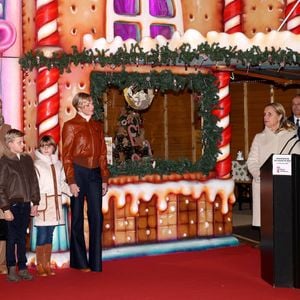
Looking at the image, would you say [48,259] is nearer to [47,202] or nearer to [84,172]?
[47,202]

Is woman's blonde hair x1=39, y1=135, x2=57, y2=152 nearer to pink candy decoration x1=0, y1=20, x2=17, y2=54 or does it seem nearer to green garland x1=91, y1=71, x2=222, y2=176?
green garland x1=91, y1=71, x2=222, y2=176

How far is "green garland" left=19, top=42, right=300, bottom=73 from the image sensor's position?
6855mm

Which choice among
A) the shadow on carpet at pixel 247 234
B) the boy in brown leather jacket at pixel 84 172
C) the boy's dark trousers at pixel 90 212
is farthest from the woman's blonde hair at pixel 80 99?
the shadow on carpet at pixel 247 234

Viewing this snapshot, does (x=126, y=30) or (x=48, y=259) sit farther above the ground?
(x=126, y=30)

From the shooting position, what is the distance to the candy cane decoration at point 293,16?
802 cm

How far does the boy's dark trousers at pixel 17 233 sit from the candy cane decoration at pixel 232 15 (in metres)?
3.25

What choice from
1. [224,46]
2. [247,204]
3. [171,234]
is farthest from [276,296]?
[247,204]

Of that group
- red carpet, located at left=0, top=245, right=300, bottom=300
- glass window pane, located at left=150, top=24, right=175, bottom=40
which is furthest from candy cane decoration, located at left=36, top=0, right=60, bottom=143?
red carpet, located at left=0, top=245, right=300, bottom=300

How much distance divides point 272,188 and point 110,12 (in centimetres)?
281

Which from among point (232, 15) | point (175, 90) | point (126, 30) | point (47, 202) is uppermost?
point (232, 15)

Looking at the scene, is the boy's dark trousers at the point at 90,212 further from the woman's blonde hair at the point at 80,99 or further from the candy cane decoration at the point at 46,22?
the candy cane decoration at the point at 46,22

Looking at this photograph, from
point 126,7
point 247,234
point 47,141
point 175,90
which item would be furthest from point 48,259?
point 247,234

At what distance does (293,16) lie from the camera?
26.4ft

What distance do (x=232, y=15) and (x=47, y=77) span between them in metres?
2.29
